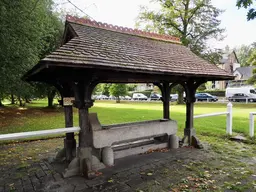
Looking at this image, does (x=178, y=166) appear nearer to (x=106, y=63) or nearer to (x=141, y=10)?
(x=106, y=63)

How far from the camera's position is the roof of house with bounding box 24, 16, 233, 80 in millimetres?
3635

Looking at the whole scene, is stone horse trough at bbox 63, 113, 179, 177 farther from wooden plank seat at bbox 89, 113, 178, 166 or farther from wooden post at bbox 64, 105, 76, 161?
wooden post at bbox 64, 105, 76, 161

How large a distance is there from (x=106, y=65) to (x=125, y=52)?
4.13ft

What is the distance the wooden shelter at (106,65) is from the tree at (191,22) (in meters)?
18.1

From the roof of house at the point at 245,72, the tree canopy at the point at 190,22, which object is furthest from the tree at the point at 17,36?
the roof of house at the point at 245,72

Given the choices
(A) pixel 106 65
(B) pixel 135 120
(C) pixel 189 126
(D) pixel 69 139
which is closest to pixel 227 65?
(B) pixel 135 120

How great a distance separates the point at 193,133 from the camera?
20.9 feet

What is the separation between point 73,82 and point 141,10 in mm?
23890

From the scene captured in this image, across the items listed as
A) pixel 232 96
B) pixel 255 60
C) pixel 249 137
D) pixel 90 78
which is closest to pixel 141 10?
pixel 255 60

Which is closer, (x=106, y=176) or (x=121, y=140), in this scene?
(x=106, y=176)

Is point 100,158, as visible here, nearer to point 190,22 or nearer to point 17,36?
point 17,36

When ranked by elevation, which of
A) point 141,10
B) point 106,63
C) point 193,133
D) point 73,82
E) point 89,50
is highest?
point 141,10

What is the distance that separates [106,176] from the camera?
160 inches

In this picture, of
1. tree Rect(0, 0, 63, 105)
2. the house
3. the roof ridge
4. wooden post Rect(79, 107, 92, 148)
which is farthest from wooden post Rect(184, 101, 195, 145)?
the house
